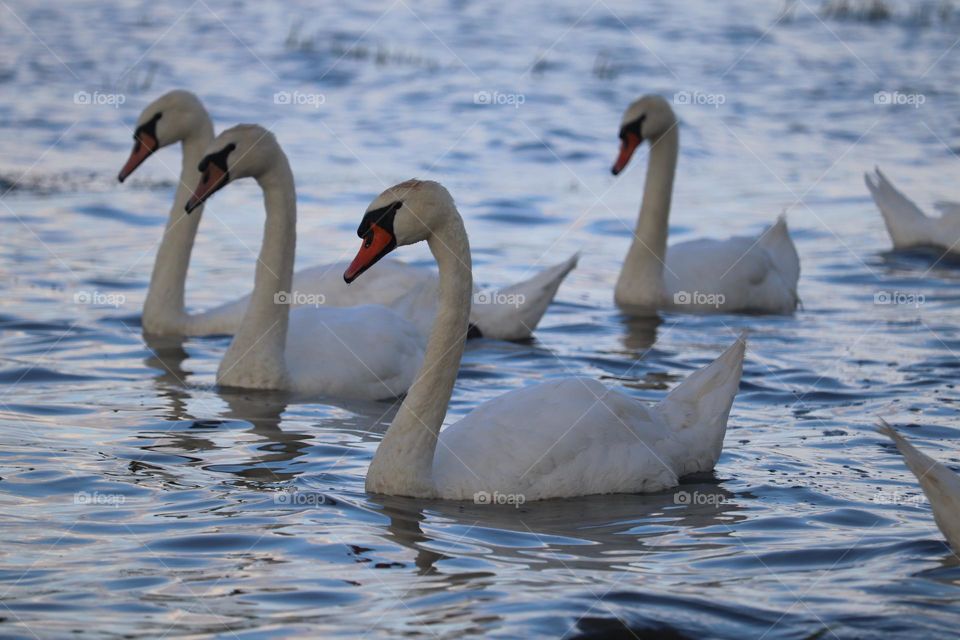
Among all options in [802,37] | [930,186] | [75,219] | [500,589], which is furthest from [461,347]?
[802,37]

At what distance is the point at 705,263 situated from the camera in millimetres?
12211

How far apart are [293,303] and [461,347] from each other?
3.85 m

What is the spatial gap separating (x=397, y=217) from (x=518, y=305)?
409cm

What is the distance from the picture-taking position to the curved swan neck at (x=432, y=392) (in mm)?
6957
